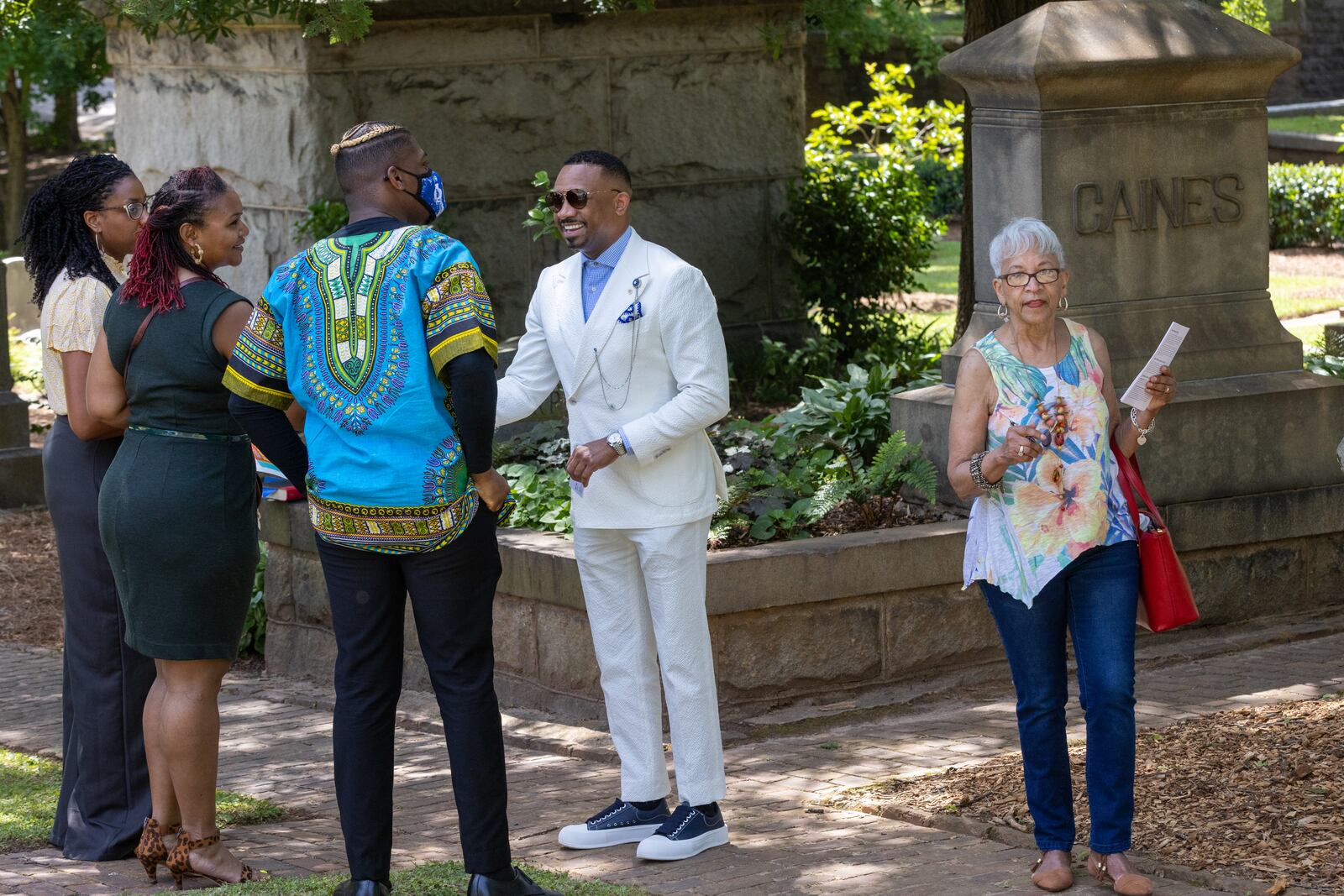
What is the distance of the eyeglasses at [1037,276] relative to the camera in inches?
187

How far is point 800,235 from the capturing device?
484 inches

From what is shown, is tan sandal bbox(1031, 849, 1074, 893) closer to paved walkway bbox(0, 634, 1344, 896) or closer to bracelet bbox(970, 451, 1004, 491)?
paved walkway bbox(0, 634, 1344, 896)

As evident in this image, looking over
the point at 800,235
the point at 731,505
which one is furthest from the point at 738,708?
the point at 800,235

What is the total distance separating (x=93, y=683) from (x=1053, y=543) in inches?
115

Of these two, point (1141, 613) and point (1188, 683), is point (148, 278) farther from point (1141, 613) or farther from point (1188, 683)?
point (1188, 683)

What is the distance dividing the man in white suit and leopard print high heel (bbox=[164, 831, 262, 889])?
0.93 metres

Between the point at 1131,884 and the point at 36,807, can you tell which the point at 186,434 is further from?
the point at 1131,884

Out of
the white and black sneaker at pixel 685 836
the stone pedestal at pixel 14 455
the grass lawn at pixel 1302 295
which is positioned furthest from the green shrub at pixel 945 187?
the white and black sneaker at pixel 685 836

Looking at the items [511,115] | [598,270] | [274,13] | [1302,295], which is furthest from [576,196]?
[1302,295]

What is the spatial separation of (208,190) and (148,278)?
11.5 inches

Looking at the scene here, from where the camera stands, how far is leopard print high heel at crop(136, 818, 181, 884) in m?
5.12

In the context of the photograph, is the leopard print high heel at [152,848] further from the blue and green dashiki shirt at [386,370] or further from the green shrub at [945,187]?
the green shrub at [945,187]

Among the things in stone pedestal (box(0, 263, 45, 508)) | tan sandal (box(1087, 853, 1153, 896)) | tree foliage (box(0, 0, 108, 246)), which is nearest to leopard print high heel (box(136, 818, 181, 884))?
tan sandal (box(1087, 853, 1153, 896))

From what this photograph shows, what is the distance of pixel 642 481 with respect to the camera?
17.1 ft
